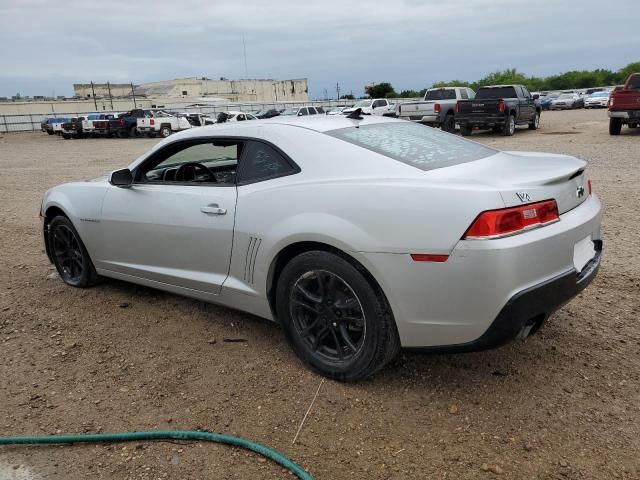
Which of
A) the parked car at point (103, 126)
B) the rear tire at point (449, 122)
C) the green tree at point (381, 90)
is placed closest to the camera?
the rear tire at point (449, 122)

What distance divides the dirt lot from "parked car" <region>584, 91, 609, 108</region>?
40558 millimetres

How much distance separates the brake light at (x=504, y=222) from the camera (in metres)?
2.60

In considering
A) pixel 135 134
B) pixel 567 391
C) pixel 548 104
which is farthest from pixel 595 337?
pixel 548 104

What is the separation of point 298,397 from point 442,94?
21.5 m

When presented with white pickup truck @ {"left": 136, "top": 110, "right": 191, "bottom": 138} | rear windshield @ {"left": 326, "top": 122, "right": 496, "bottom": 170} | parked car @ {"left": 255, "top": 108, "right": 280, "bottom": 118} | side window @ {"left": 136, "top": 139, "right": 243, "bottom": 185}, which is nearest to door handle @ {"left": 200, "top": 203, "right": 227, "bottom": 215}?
side window @ {"left": 136, "top": 139, "right": 243, "bottom": 185}

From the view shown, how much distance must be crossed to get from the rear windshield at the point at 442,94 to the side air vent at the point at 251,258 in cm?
2065

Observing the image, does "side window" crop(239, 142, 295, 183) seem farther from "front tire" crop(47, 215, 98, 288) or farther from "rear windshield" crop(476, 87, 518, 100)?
"rear windshield" crop(476, 87, 518, 100)

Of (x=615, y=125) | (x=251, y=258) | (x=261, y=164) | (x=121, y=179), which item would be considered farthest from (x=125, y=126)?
(x=251, y=258)

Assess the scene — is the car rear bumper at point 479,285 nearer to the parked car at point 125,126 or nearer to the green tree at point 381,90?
the parked car at point 125,126

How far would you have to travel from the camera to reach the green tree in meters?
79.0

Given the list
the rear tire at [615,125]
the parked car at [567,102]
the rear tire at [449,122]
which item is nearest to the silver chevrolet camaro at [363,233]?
the rear tire at [615,125]

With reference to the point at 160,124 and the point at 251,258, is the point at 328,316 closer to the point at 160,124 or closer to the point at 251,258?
the point at 251,258

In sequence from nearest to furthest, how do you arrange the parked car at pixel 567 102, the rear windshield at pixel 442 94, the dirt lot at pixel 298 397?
the dirt lot at pixel 298 397 < the rear windshield at pixel 442 94 < the parked car at pixel 567 102

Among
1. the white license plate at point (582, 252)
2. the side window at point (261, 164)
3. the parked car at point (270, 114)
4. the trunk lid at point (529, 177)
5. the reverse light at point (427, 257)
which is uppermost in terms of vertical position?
the parked car at point (270, 114)
